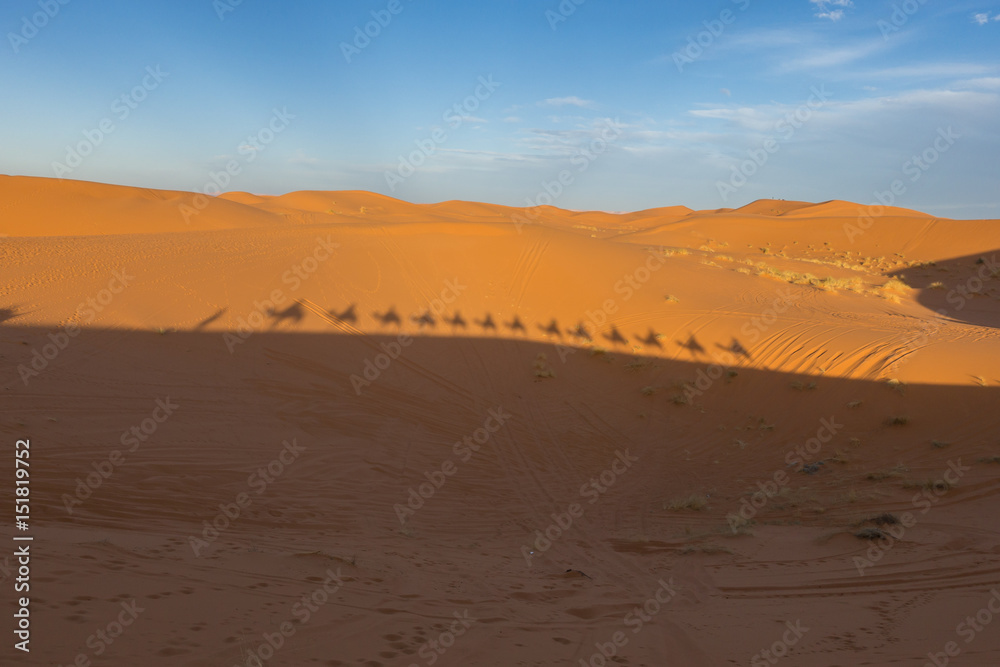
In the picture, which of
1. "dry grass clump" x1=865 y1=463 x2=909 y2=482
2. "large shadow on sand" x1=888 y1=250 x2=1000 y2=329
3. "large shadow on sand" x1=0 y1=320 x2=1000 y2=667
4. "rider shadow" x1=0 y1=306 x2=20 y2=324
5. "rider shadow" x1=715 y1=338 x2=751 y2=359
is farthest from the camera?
"large shadow on sand" x1=888 y1=250 x2=1000 y2=329

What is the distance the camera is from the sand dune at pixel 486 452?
4648 mm

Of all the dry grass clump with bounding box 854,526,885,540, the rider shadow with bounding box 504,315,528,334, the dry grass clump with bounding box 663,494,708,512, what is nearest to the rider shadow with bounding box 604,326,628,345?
the rider shadow with bounding box 504,315,528,334

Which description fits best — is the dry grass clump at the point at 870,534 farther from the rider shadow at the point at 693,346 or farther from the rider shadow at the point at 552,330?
the rider shadow at the point at 552,330

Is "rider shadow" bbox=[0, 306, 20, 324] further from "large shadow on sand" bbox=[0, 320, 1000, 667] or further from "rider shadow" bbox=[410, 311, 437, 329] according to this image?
"rider shadow" bbox=[410, 311, 437, 329]

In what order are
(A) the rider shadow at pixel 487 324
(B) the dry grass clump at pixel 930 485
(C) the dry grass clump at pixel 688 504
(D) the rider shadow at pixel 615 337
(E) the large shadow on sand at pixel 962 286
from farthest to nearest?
1. (E) the large shadow on sand at pixel 962 286
2. (A) the rider shadow at pixel 487 324
3. (D) the rider shadow at pixel 615 337
4. (C) the dry grass clump at pixel 688 504
5. (B) the dry grass clump at pixel 930 485

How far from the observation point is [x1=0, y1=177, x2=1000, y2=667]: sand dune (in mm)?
4648

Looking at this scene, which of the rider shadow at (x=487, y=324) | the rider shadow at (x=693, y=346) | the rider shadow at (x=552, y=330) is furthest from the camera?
the rider shadow at (x=552, y=330)

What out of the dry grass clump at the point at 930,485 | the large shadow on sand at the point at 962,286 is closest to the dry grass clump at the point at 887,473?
the dry grass clump at the point at 930,485

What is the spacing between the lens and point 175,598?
4.24 metres

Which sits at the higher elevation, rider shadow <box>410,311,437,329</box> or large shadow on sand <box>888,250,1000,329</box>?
large shadow on sand <box>888,250,1000,329</box>

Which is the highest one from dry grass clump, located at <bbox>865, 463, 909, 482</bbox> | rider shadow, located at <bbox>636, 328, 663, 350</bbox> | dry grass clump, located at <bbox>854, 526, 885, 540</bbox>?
rider shadow, located at <bbox>636, 328, 663, 350</bbox>

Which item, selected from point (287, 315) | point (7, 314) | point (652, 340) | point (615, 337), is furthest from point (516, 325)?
point (7, 314)

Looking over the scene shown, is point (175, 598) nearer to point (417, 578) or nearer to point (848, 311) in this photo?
point (417, 578)

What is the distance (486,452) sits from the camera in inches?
418
